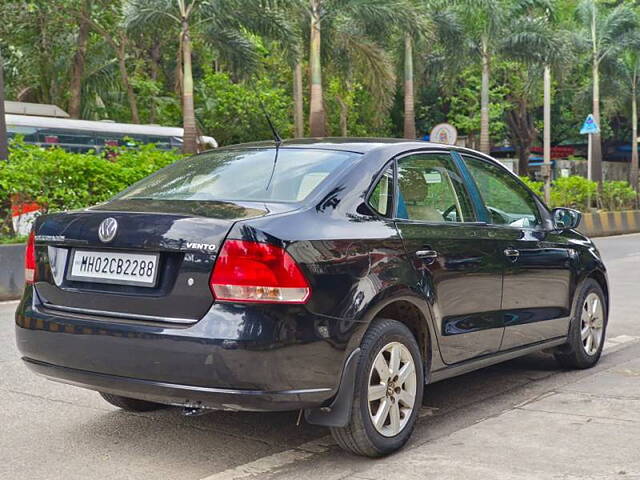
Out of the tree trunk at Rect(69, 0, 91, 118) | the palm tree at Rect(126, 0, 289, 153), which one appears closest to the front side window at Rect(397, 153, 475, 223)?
the palm tree at Rect(126, 0, 289, 153)

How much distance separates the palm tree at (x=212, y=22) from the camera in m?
22.5

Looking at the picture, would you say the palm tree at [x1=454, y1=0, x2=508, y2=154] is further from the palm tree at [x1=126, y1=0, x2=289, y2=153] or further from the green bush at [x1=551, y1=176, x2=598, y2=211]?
the palm tree at [x1=126, y1=0, x2=289, y2=153]

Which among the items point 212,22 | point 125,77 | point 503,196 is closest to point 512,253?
point 503,196

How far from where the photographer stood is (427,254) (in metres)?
4.61

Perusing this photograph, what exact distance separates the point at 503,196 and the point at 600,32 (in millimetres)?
30796

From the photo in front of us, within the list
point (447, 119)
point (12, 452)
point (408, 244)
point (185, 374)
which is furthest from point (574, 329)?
point (447, 119)

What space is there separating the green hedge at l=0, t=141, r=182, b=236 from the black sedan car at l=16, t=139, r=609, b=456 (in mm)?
6333

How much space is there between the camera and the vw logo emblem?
4.09 m

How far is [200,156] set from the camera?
5.25m

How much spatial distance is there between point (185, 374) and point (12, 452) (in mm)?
1182

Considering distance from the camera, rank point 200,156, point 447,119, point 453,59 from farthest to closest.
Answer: point 447,119 → point 453,59 → point 200,156

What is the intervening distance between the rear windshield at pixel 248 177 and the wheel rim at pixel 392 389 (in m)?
0.85

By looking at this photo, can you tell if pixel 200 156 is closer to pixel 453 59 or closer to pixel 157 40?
pixel 453 59

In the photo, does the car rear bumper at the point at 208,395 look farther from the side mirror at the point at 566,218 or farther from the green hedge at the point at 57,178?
the green hedge at the point at 57,178
